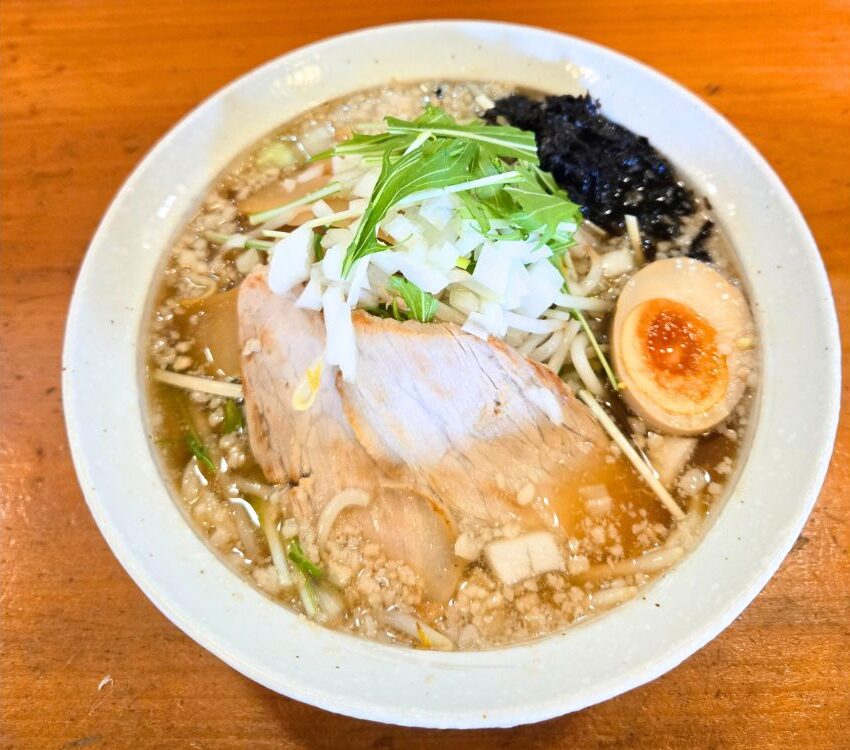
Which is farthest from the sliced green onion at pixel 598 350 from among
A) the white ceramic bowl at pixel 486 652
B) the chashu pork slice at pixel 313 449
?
the chashu pork slice at pixel 313 449

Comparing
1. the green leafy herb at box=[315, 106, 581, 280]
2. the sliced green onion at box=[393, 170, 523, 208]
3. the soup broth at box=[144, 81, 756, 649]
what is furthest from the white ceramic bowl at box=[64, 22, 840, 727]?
the sliced green onion at box=[393, 170, 523, 208]

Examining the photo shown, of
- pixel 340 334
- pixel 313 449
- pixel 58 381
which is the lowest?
pixel 58 381

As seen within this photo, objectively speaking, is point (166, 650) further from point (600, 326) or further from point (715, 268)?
point (715, 268)

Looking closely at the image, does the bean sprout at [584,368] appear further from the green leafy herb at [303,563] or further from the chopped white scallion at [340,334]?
the green leafy herb at [303,563]

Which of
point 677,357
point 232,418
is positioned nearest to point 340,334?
point 232,418

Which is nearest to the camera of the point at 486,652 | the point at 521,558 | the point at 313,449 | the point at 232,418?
the point at 486,652

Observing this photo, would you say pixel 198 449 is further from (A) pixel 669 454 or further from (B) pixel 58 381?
(A) pixel 669 454
